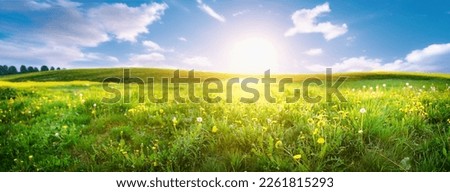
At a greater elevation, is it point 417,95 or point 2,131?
point 417,95

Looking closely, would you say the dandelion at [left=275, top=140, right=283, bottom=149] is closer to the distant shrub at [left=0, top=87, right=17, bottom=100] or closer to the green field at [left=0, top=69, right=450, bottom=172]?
the green field at [left=0, top=69, right=450, bottom=172]

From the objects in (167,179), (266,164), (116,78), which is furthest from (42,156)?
(116,78)

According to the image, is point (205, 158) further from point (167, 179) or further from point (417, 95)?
point (417, 95)

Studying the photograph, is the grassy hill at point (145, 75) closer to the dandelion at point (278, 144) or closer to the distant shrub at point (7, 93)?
the distant shrub at point (7, 93)

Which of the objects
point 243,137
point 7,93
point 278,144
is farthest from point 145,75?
point 278,144

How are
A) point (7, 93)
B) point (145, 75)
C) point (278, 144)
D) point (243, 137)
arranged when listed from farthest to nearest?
point (145, 75)
point (7, 93)
point (243, 137)
point (278, 144)

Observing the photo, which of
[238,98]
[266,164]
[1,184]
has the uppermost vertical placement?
[238,98]

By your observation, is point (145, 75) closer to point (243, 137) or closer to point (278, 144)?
point (243, 137)

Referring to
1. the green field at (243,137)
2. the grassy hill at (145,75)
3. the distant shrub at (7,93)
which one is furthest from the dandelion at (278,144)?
the distant shrub at (7,93)
